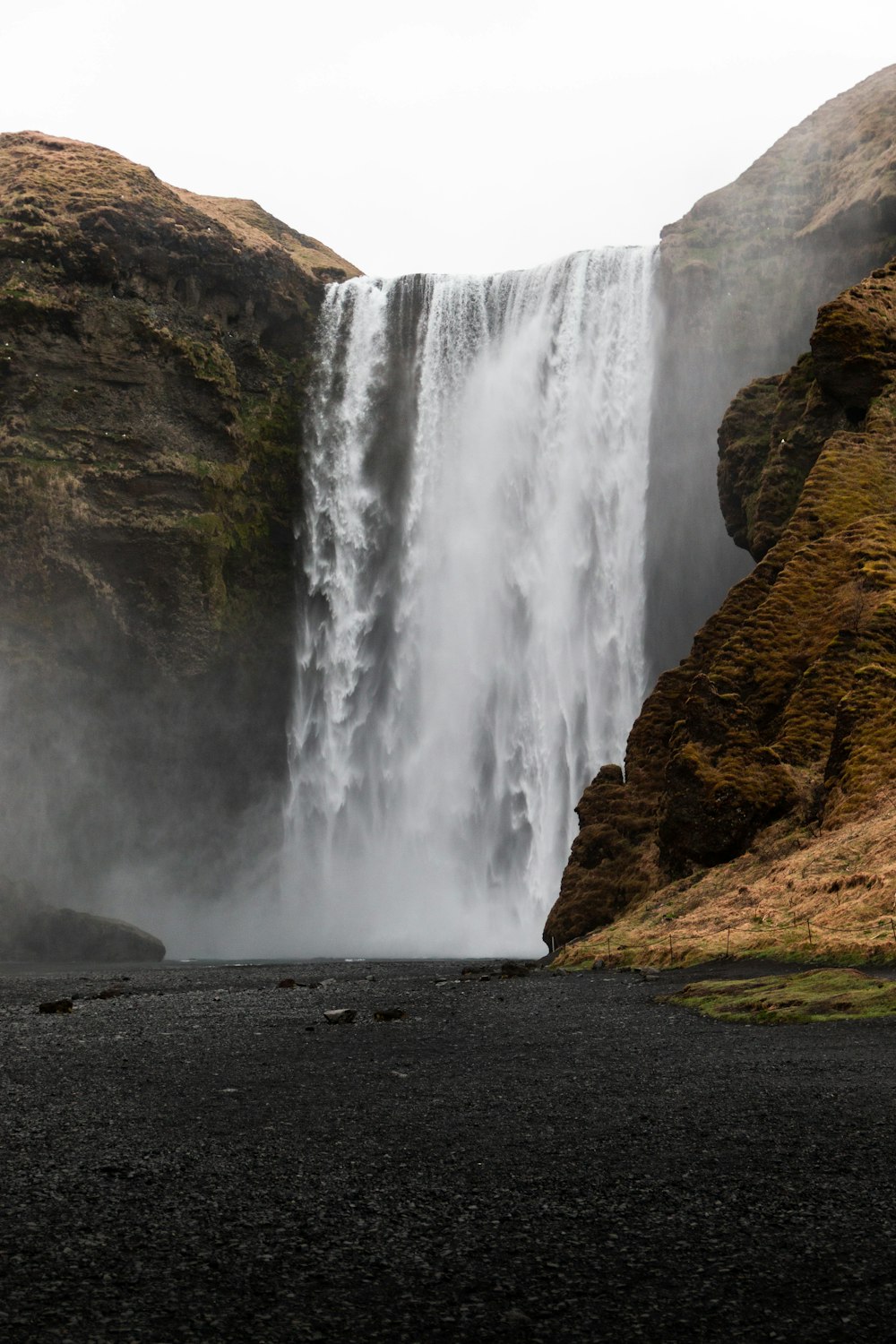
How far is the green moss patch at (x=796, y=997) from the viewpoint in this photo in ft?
38.0

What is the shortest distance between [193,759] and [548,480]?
65.1 ft

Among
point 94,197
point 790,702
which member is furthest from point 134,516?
point 790,702

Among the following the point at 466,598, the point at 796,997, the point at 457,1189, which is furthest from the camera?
the point at 466,598

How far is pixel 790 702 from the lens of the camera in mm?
23938

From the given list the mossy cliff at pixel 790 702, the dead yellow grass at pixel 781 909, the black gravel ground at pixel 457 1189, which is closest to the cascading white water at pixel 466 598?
the mossy cliff at pixel 790 702

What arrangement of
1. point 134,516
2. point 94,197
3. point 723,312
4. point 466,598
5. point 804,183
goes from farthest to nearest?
point 94,197 < point 466,598 < point 134,516 < point 804,183 < point 723,312

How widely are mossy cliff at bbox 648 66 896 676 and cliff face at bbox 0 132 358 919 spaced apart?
672 inches

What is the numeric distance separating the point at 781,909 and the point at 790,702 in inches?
275

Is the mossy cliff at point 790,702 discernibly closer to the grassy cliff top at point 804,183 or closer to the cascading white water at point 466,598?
the cascading white water at point 466,598

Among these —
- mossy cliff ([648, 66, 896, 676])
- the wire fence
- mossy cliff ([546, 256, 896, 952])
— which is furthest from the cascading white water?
the wire fence

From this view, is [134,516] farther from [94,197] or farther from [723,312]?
[723,312]

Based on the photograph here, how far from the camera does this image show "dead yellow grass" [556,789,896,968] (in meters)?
15.5

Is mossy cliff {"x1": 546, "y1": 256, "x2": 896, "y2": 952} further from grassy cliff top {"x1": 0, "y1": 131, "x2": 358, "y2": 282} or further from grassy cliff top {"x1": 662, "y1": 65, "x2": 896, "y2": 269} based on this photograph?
grassy cliff top {"x1": 0, "y1": 131, "x2": 358, "y2": 282}

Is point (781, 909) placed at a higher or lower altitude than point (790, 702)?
lower
